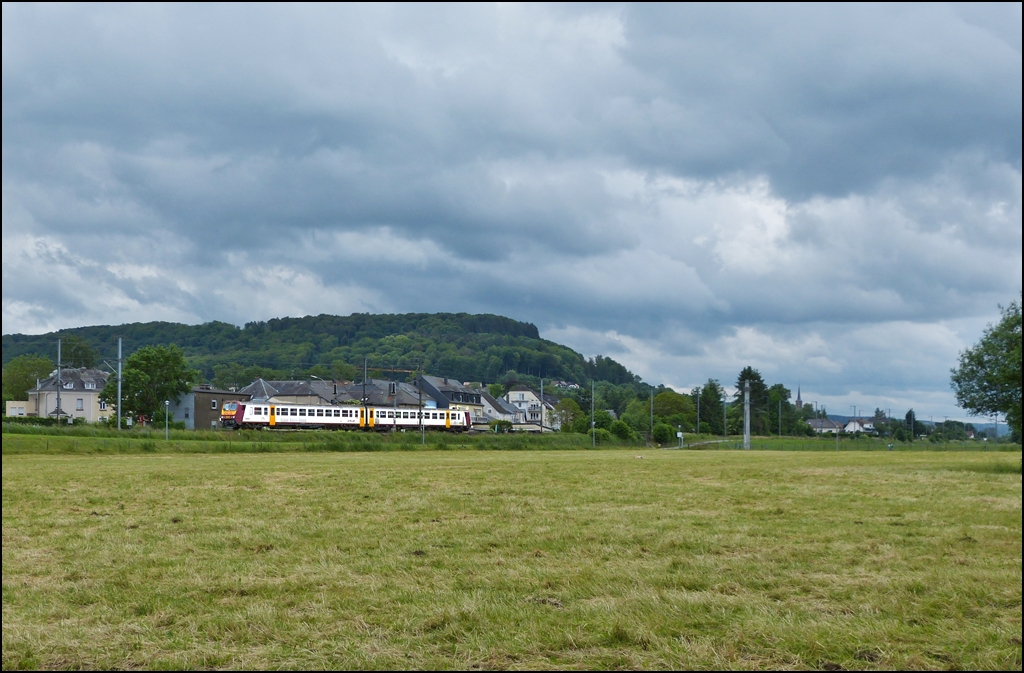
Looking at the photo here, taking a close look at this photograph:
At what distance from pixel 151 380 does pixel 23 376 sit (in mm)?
15952

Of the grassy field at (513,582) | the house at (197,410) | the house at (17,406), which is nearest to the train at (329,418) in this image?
the house at (197,410)

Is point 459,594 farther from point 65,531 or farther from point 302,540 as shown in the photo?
point 65,531

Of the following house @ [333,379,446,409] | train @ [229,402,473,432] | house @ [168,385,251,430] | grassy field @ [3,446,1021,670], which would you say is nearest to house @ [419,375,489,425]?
house @ [333,379,446,409]

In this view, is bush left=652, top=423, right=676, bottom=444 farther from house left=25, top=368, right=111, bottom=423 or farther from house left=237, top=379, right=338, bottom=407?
house left=25, top=368, right=111, bottom=423

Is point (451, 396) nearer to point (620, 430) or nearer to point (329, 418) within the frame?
point (620, 430)

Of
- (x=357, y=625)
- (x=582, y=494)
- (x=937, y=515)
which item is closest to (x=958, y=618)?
(x=357, y=625)

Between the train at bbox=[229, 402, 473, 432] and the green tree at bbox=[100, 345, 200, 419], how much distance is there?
17.9 m

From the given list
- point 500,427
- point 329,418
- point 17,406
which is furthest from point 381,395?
point 17,406

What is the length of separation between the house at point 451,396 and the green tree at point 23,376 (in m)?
69.3

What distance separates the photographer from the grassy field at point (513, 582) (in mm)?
7363

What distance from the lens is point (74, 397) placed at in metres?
123

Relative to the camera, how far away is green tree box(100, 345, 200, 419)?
352 feet

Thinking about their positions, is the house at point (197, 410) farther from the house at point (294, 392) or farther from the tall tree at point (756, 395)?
the tall tree at point (756, 395)

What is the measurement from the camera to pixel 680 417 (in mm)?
152125
